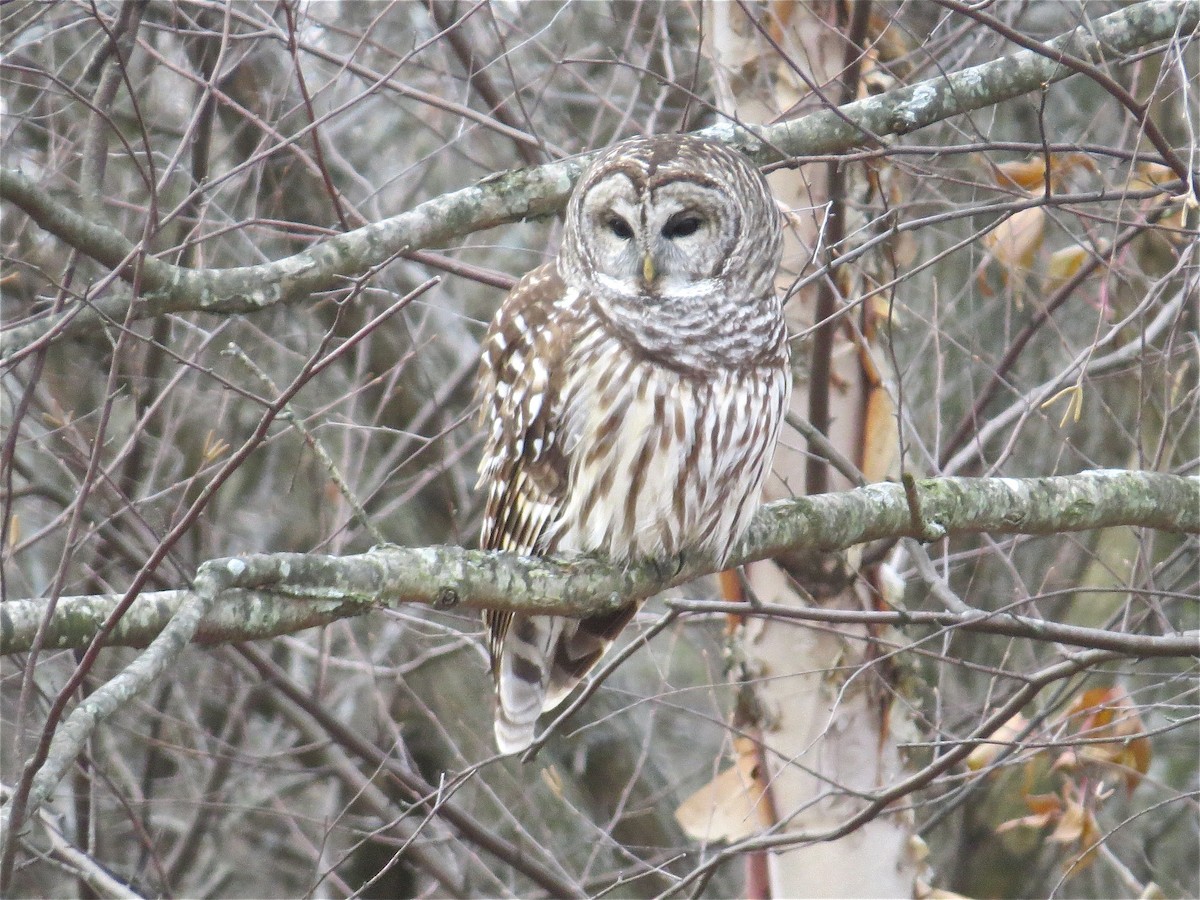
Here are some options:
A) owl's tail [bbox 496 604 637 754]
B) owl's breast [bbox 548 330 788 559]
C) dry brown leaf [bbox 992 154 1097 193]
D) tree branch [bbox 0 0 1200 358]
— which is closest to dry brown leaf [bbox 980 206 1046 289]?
dry brown leaf [bbox 992 154 1097 193]

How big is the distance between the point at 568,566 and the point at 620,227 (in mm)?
982

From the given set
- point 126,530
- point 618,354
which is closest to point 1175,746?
point 618,354

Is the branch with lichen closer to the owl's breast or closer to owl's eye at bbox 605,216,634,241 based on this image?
the owl's breast

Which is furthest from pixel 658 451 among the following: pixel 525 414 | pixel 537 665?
pixel 537 665

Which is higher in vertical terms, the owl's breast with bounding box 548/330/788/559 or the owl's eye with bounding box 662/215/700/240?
the owl's eye with bounding box 662/215/700/240

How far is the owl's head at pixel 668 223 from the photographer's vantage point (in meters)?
3.50

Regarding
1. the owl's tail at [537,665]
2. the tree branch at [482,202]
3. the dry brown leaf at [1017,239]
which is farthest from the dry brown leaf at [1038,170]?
the owl's tail at [537,665]

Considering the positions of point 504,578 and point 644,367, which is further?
point 644,367

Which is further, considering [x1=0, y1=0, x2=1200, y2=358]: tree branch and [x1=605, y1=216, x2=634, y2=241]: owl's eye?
[x1=605, y1=216, x2=634, y2=241]: owl's eye

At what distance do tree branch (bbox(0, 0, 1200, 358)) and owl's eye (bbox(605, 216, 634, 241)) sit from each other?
172mm

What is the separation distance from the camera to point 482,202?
3.45 metres

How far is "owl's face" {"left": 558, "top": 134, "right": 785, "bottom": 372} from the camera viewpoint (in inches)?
137

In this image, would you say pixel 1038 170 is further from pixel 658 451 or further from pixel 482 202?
pixel 482 202

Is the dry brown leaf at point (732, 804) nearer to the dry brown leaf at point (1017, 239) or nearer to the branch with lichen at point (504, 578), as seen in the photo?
the branch with lichen at point (504, 578)
